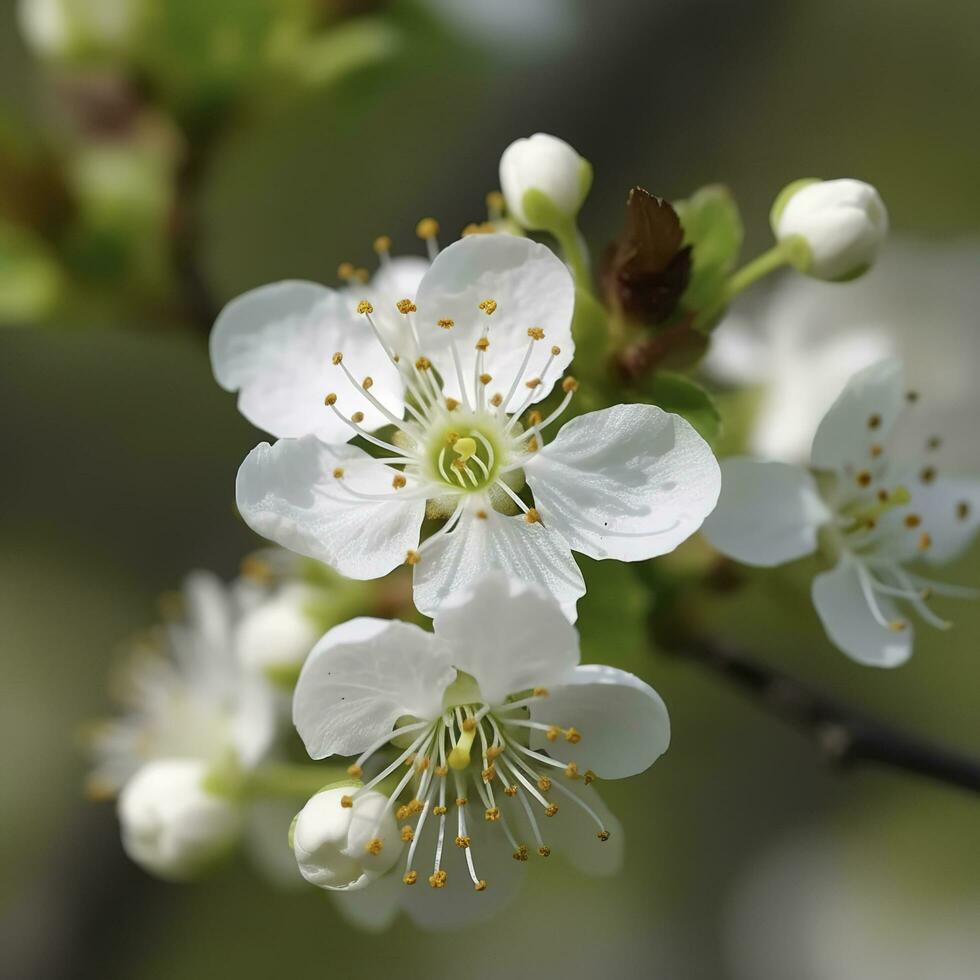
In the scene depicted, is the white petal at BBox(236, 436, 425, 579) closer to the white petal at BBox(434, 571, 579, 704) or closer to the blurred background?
the white petal at BBox(434, 571, 579, 704)

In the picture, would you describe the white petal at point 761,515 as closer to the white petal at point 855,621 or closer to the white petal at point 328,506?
the white petal at point 855,621

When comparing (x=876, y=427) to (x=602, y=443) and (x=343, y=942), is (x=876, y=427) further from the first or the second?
(x=343, y=942)

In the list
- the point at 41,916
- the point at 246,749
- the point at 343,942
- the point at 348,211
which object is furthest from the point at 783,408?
the point at 348,211

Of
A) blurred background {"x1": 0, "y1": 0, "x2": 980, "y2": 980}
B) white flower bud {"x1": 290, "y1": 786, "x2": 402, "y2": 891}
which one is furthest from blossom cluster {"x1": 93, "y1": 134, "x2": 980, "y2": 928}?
blurred background {"x1": 0, "y1": 0, "x2": 980, "y2": 980}

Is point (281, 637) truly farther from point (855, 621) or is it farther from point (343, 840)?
point (855, 621)

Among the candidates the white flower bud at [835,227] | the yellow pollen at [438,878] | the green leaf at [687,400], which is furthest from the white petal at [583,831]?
the white flower bud at [835,227]

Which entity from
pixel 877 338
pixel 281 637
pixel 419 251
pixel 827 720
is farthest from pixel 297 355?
pixel 419 251

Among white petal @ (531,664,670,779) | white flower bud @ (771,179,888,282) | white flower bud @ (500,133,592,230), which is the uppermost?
white flower bud @ (500,133,592,230)
